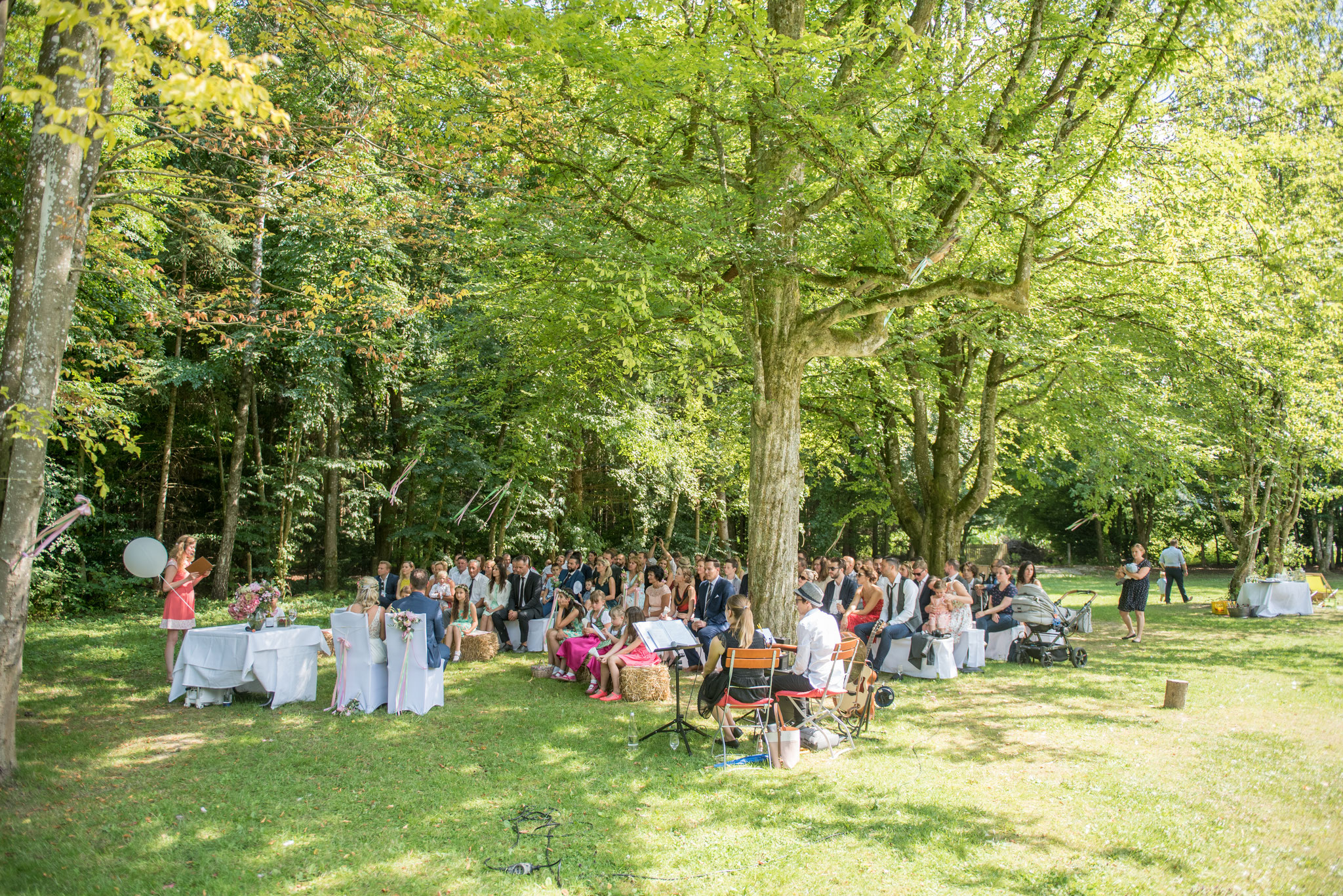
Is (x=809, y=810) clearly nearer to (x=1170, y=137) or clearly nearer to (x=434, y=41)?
(x=434, y=41)

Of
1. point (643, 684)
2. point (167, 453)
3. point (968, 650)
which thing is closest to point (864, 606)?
point (968, 650)

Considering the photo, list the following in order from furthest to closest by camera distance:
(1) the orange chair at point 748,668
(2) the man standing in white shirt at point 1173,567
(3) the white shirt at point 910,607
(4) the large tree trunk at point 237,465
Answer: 1. (2) the man standing in white shirt at point 1173,567
2. (4) the large tree trunk at point 237,465
3. (3) the white shirt at point 910,607
4. (1) the orange chair at point 748,668

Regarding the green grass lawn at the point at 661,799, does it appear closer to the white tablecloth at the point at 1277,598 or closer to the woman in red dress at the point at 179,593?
the woman in red dress at the point at 179,593

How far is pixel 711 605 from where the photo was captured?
10.9 m

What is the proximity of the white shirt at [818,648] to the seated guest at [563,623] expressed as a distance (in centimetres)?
428

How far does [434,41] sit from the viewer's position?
7.34 meters

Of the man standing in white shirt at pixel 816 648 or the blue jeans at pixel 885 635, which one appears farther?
Result: the blue jeans at pixel 885 635

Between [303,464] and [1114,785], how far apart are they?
16493 mm

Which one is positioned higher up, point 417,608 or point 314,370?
point 314,370

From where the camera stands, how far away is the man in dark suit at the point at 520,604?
12.9m

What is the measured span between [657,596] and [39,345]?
7912mm

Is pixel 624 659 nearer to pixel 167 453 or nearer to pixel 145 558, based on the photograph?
pixel 145 558

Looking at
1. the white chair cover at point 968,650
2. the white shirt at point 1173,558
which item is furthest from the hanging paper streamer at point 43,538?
the white shirt at point 1173,558

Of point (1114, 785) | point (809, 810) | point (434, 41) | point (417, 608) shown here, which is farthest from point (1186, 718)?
point (434, 41)
